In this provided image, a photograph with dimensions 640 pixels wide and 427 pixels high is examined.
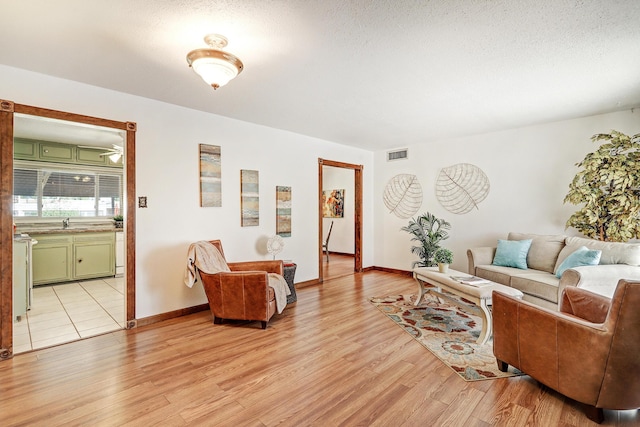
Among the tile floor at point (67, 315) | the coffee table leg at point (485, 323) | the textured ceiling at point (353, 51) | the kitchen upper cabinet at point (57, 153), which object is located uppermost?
the textured ceiling at point (353, 51)

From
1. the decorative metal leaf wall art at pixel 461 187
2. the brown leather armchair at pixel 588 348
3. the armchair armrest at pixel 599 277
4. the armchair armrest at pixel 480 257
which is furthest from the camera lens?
the decorative metal leaf wall art at pixel 461 187

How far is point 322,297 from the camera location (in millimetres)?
4320

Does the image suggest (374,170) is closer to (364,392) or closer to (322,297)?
(322,297)

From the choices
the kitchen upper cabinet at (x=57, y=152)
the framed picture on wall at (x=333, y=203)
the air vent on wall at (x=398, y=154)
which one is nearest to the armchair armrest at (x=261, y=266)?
the air vent on wall at (x=398, y=154)

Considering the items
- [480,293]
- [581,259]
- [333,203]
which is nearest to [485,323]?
[480,293]

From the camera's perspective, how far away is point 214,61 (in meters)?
2.09

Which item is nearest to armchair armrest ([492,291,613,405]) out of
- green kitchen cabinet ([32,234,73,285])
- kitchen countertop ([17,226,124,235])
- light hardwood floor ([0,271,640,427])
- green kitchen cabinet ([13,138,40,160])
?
light hardwood floor ([0,271,640,427])

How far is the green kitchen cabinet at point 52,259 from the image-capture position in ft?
15.3

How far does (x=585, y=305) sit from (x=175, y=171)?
4.12 m

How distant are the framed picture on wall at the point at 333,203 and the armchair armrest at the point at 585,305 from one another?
6.28m

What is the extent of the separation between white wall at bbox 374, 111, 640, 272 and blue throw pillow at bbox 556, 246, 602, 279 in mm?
1020

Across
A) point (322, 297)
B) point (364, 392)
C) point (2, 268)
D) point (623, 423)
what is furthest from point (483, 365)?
point (2, 268)

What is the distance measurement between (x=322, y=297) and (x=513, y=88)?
3470 mm

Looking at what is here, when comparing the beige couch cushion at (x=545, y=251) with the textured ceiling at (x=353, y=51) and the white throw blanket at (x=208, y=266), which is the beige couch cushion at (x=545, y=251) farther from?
the white throw blanket at (x=208, y=266)
